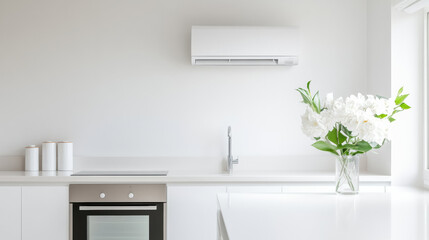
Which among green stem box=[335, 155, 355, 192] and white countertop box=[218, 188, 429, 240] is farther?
green stem box=[335, 155, 355, 192]

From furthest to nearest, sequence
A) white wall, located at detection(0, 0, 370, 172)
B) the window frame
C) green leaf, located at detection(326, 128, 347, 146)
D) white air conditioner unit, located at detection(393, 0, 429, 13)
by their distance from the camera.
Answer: white wall, located at detection(0, 0, 370, 172)
the window frame
white air conditioner unit, located at detection(393, 0, 429, 13)
green leaf, located at detection(326, 128, 347, 146)

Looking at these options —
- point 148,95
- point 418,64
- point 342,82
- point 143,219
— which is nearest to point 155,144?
point 148,95

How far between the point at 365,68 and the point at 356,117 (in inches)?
87.7

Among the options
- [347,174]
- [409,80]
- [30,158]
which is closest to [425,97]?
[409,80]

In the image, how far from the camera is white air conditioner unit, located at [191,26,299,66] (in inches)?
140

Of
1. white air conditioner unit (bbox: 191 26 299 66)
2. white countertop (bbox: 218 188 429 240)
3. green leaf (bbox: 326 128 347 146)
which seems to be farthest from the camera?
white air conditioner unit (bbox: 191 26 299 66)

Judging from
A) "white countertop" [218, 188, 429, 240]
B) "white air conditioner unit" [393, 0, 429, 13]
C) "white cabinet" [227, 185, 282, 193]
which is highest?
"white air conditioner unit" [393, 0, 429, 13]

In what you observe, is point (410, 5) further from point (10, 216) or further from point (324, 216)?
point (10, 216)

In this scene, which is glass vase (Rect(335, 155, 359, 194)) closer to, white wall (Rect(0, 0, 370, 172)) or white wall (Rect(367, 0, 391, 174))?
white wall (Rect(367, 0, 391, 174))

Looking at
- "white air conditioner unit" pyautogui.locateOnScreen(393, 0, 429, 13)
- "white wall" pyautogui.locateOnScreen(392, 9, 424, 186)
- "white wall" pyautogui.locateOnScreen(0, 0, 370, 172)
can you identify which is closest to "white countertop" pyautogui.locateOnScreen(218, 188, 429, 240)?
"white wall" pyautogui.locateOnScreen(392, 9, 424, 186)

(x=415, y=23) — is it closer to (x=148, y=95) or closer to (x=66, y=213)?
(x=148, y=95)

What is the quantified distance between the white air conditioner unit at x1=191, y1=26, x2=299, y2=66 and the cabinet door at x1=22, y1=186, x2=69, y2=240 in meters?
1.40

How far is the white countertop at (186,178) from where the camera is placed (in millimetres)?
3166

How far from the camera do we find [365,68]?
12.6ft
